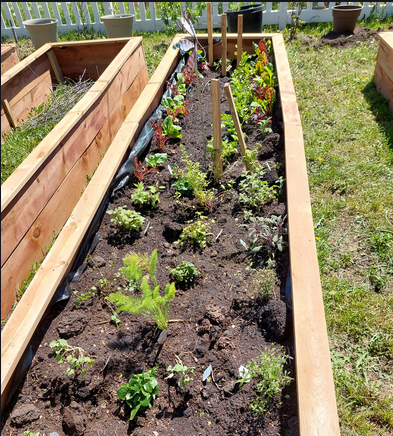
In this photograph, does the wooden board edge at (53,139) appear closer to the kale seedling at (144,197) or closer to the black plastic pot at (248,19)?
the kale seedling at (144,197)

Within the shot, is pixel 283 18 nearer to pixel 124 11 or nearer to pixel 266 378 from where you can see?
pixel 124 11

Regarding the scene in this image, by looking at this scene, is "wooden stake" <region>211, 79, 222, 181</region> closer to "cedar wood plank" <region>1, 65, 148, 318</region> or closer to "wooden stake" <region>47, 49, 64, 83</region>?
"cedar wood plank" <region>1, 65, 148, 318</region>

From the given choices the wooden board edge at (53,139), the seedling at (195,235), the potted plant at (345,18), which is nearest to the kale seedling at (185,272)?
the seedling at (195,235)

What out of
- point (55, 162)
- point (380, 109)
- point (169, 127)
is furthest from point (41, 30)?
point (380, 109)

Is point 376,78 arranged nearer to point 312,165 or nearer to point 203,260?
point 312,165

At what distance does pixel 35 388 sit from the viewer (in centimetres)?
177

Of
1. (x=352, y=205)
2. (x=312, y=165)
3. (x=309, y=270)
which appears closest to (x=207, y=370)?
(x=309, y=270)

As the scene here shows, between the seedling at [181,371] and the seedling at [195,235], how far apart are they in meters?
0.79

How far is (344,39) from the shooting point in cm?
600

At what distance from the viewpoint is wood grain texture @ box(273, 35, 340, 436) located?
1389 mm

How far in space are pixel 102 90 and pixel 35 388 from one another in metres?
2.54

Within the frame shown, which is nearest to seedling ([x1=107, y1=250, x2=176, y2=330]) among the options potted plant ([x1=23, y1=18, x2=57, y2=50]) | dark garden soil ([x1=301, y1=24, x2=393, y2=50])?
dark garden soil ([x1=301, y1=24, x2=393, y2=50])

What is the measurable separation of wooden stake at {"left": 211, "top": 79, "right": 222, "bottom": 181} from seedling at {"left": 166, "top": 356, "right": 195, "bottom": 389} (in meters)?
1.48

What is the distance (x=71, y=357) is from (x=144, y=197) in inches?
47.3
